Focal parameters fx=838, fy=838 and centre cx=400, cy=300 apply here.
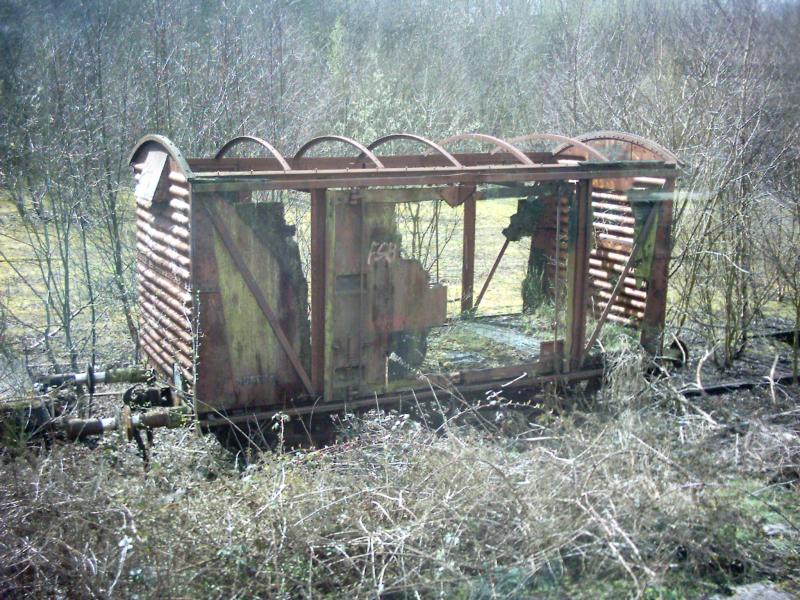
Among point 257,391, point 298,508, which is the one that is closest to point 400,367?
point 257,391

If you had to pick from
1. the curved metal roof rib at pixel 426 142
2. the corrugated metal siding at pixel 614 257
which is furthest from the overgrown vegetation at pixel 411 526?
the corrugated metal siding at pixel 614 257

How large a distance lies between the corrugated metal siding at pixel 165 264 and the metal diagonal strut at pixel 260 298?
23 cm

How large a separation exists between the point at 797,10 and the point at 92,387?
34.6ft

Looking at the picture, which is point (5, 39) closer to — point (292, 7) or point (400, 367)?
point (292, 7)

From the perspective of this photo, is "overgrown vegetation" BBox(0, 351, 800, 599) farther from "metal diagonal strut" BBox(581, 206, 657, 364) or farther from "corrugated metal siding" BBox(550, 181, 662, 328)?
"corrugated metal siding" BBox(550, 181, 662, 328)

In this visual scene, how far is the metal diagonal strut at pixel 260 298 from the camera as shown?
5.87 meters

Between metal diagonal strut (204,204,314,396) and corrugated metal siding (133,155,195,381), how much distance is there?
228 mm

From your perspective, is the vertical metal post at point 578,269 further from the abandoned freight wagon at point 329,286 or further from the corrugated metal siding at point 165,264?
the corrugated metal siding at point 165,264

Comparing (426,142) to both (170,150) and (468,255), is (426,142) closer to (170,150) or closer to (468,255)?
(468,255)

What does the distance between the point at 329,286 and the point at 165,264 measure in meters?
1.33

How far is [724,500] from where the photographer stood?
15.9ft

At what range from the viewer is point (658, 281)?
7.96 m

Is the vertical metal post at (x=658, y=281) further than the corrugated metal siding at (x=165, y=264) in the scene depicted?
Yes

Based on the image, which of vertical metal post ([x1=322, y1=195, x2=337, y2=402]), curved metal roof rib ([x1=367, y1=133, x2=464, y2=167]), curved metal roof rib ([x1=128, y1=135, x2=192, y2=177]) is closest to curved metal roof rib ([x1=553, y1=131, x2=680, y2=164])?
curved metal roof rib ([x1=367, y1=133, x2=464, y2=167])
